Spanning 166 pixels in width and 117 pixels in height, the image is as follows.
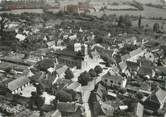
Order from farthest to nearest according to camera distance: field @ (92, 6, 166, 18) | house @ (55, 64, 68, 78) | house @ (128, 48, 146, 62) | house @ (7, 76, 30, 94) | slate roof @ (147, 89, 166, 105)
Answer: field @ (92, 6, 166, 18), house @ (128, 48, 146, 62), house @ (55, 64, 68, 78), house @ (7, 76, 30, 94), slate roof @ (147, 89, 166, 105)

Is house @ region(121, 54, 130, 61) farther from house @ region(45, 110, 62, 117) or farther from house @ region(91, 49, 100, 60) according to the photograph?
house @ region(45, 110, 62, 117)

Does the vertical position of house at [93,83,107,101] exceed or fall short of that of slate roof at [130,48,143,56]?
it falls short

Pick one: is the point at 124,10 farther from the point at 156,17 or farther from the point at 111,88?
the point at 111,88

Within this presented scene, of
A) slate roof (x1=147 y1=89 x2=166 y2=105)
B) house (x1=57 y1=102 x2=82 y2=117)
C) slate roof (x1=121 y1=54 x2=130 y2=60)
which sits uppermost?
slate roof (x1=121 y1=54 x2=130 y2=60)

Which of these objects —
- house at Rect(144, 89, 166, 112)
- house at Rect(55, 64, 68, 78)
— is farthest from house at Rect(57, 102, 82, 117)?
house at Rect(55, 64, 68, 78)

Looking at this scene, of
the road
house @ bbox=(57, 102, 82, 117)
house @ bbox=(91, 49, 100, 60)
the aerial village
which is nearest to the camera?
house @ bbox=(57, 102, 82, 117)

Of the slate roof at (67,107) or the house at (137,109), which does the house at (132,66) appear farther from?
the slate roof at (67,107)

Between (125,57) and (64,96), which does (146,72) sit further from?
(64,96)

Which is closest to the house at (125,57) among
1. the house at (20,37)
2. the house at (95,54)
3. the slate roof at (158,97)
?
the house at (95,54)

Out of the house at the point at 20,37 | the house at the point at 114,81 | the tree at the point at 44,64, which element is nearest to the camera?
the house at the point at 114,81

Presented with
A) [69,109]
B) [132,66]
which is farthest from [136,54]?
[69,109]
